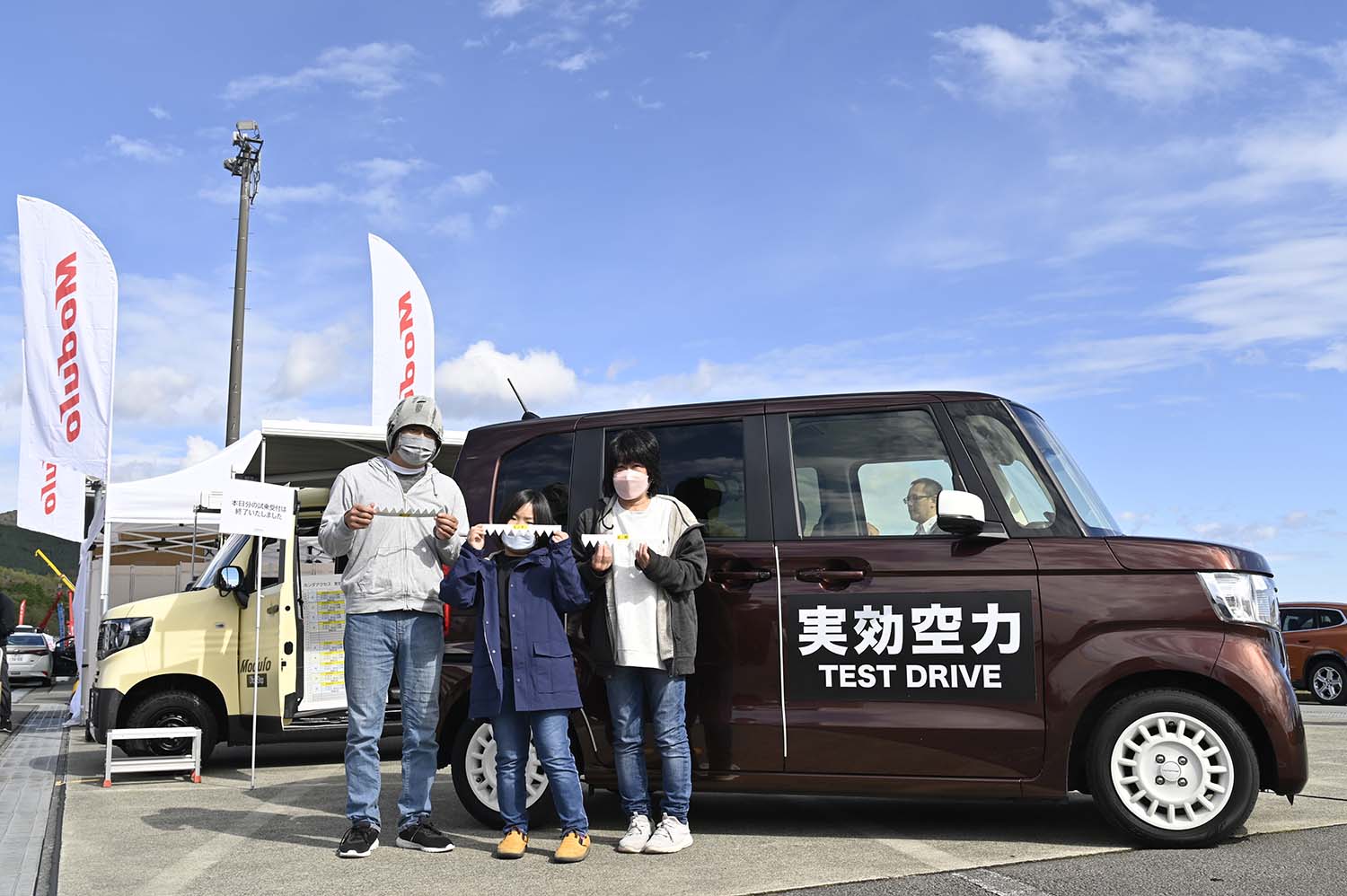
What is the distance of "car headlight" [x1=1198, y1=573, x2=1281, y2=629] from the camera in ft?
17.2

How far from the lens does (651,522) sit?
5.61 m

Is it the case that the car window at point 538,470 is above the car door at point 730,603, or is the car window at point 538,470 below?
above

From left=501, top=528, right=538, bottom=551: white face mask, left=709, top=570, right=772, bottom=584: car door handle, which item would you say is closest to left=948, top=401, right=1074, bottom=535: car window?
left=709, top=570, right=772, bottom=584: car door handle

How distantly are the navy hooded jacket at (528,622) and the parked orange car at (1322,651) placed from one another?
1624cm

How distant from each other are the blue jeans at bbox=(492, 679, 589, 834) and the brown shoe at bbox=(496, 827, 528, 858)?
0.11 ft

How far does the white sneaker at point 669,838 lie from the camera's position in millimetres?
5422

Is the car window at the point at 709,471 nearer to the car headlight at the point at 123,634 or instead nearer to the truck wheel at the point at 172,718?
the truck wheel at the point at 172,718

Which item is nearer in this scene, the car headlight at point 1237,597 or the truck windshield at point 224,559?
the car headlight at point 1237,597

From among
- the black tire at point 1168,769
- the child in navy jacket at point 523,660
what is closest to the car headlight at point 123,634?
the child in navy jacket at point 523,660

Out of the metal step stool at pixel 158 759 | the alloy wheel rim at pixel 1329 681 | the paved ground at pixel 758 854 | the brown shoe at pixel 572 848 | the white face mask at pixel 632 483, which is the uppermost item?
the white face mask at pixel 632 483

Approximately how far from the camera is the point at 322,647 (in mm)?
9852

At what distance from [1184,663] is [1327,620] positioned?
15545 mm

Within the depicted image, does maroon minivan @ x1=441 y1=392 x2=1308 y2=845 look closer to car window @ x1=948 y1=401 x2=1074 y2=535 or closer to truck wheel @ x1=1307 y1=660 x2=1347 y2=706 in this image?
car window @ x1=948 y1=401 x2=1074 y2=535

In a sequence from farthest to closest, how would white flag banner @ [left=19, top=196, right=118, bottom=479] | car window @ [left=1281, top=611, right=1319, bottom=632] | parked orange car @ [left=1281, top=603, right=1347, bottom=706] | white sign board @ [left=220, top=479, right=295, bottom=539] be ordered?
car window @ [left=1281, top=611, right=1319, bottom=632]
parked orange car @ [left=1281, top=603, right=1347, bottom=706]
white flag banner @ [left=19, top=196, right=118, bottom=479]
white sign board @ [left=220, top=479, right=295, bottom=539]
